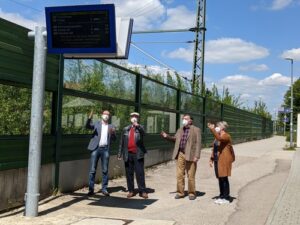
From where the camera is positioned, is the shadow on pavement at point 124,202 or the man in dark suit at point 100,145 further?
the man in dark suit at point 100,145

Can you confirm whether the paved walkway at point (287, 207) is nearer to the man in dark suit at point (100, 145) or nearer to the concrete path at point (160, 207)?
the concrete path at point (160, 207)

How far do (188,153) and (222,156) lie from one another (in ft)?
2.30

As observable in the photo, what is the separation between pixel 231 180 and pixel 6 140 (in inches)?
293

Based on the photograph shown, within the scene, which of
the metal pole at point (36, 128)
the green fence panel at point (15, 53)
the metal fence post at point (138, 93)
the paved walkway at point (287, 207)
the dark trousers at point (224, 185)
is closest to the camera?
the metal pole at point (36, 128)

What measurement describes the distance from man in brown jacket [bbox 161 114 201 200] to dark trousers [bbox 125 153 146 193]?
721 mm

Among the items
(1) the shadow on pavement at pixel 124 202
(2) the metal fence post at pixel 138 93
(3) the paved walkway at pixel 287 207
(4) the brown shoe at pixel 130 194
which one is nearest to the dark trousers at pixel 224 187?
(3) the paved walkway at pixel 287 207

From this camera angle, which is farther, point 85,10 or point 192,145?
point 192,145

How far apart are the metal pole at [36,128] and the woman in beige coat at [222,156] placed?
11.4ft

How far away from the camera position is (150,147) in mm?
16016

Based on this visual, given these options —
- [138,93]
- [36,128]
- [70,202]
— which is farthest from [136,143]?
[138,93]

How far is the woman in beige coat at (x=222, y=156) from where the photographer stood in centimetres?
978

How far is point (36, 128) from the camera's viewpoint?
788 centimetres

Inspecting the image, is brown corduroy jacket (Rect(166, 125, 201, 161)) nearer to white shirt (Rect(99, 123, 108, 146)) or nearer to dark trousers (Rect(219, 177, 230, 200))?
dark trousers (Rect(219, 177, 230, 200))

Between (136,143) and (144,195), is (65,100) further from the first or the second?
(144,195)
